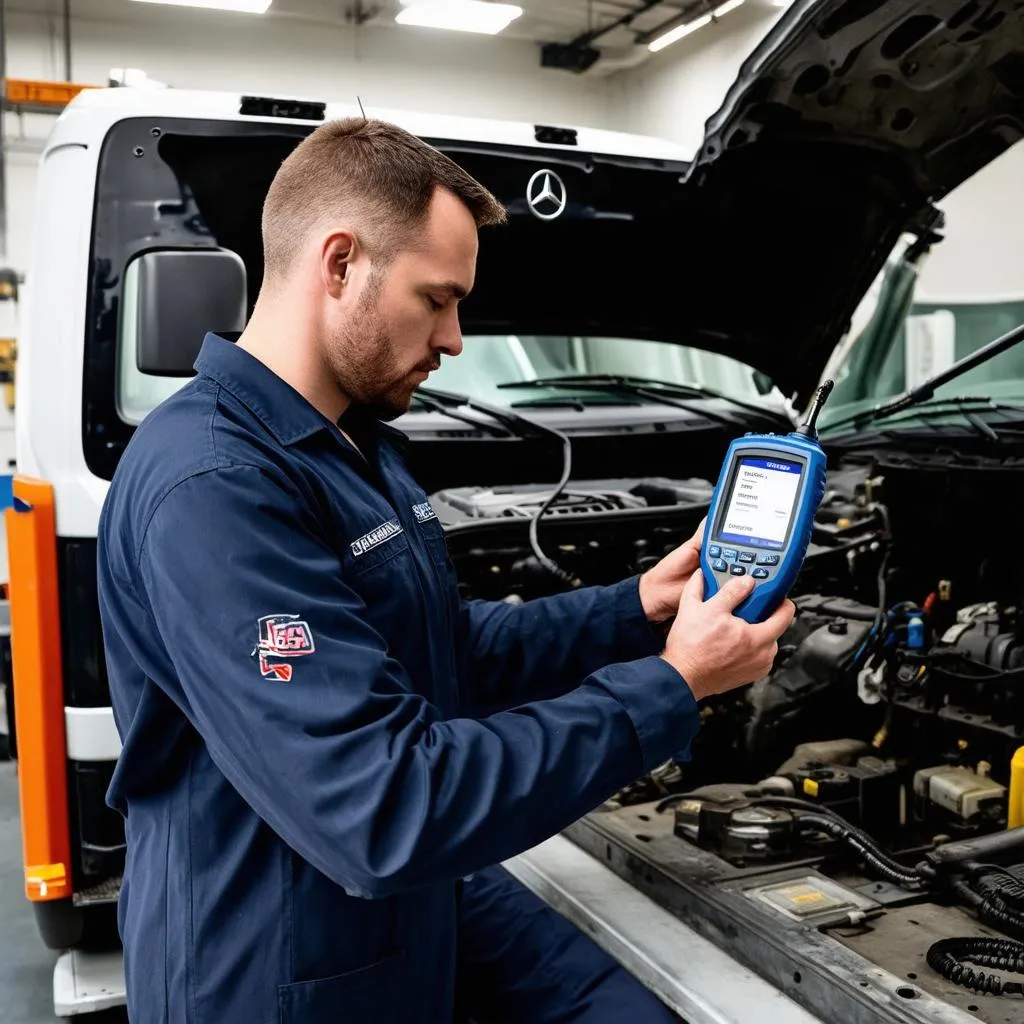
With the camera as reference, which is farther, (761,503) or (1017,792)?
(1017,792)

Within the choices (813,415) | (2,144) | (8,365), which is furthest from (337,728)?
(2,144)

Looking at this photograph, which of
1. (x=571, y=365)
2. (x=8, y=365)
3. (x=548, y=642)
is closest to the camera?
(x=548, y=642)

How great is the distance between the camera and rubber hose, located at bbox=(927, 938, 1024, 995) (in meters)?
1.53

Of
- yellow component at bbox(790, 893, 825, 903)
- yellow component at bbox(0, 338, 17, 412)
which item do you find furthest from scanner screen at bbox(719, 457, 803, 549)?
yellow component at bbox(0, 338, 17, 412)

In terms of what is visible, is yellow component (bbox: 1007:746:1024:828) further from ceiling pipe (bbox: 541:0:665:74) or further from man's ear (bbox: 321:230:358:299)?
ceiling pipe (bbox: 541:0:665:74)

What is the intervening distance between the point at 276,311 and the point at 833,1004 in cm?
116

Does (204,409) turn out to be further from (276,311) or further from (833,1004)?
(833,1004)

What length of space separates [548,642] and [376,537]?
48 cm

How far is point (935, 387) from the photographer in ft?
8.57

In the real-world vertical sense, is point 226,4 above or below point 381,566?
above

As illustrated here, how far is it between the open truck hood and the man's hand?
1050mm

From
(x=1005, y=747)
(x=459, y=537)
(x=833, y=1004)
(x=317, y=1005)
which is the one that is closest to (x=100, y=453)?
(x=459, y=537)

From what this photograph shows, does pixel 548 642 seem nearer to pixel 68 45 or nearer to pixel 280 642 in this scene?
pixel 280 642

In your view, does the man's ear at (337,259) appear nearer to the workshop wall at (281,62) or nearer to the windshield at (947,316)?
the windshield at (947,316)
